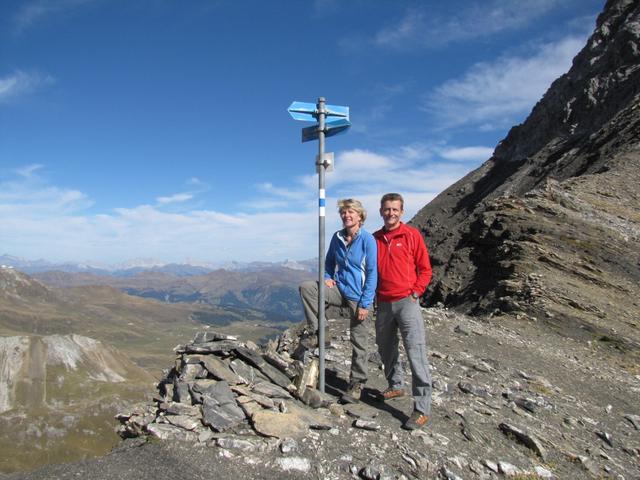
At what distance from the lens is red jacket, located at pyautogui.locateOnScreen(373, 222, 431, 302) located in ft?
32.1

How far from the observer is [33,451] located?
10962cm

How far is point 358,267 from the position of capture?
9836 millimetres

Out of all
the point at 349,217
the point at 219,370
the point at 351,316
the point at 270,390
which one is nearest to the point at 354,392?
the point at 351,316

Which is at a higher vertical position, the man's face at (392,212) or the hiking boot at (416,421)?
the man's face at (392,212)

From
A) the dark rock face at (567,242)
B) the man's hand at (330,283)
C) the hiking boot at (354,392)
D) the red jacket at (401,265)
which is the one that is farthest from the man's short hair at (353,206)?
the dark rock face at (567,242)

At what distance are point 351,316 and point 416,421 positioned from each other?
2.55m

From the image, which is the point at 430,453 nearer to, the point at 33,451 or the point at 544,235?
the point at 544,235

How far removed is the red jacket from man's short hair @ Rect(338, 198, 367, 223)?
79 cm

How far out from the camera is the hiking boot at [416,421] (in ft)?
30.6

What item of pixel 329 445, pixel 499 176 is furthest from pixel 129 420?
pixel 499 176

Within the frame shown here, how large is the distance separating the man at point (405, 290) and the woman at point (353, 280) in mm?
416

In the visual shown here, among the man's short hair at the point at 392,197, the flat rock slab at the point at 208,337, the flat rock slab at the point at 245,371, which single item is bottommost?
the flat rock slab at the point at 245,371

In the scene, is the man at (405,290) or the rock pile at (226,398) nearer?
the rock pile at (226,398)

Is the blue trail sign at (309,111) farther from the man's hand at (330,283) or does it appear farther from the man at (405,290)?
the man's hand at (330,283)
